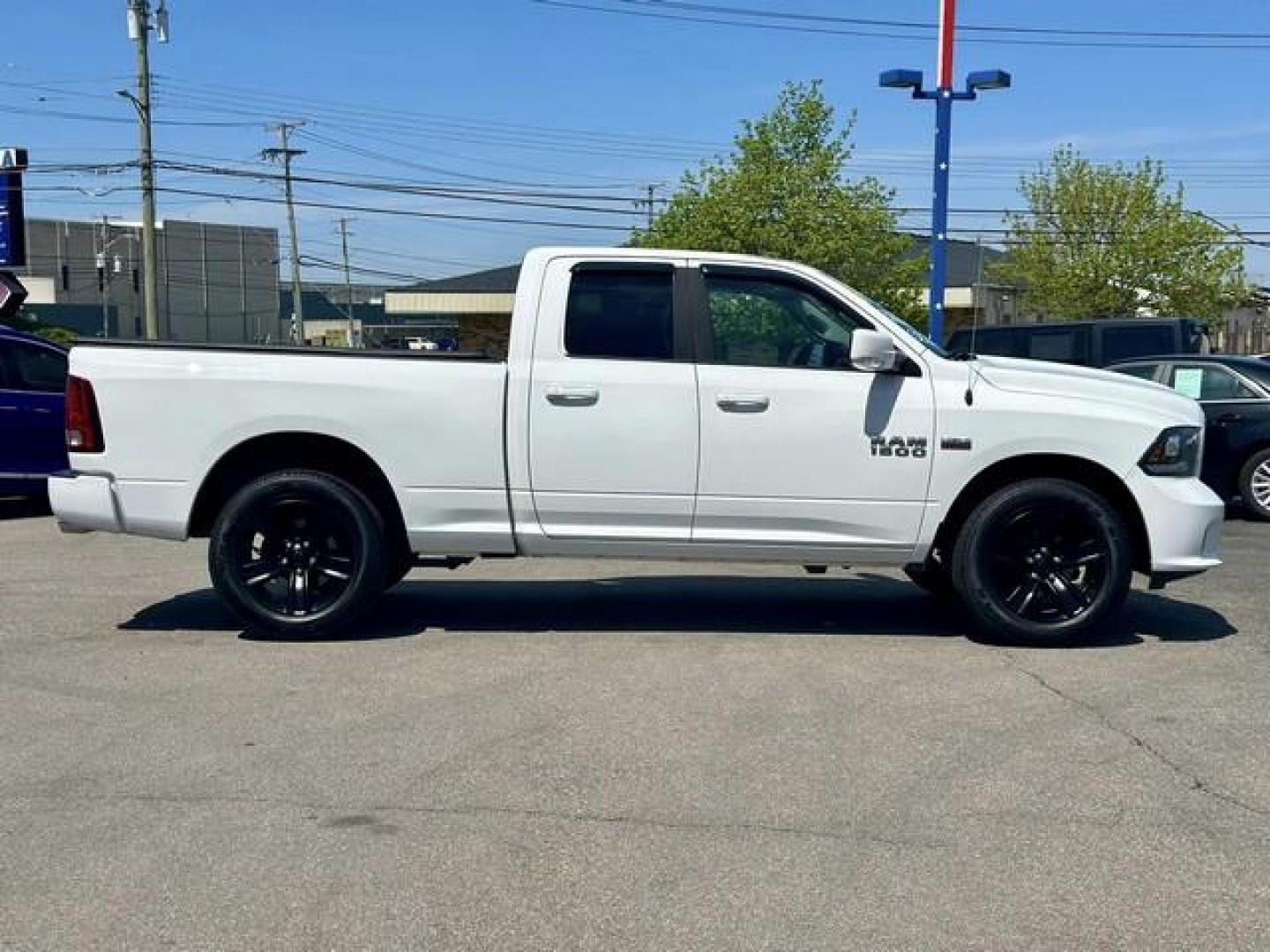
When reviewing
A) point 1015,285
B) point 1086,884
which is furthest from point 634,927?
point 1015,285

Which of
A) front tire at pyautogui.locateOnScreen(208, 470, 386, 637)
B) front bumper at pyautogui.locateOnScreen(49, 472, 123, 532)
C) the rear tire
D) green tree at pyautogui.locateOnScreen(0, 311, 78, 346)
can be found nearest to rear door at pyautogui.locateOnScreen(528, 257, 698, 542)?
front tire at pyautogui.locateOnScreen(208, 470, 386, 637)

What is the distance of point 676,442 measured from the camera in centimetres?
685

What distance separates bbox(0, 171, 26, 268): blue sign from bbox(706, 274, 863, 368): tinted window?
932 inches

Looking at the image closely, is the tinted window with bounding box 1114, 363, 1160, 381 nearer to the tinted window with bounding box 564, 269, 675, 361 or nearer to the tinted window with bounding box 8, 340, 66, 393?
the tinted window with bounding box 564, 269, 675, 361

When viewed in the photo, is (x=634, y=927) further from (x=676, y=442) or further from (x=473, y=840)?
(x=676, y=442)

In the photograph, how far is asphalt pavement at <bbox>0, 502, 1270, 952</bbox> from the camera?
3752mm

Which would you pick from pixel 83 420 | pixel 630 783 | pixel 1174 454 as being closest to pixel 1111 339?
pixel 1174 454

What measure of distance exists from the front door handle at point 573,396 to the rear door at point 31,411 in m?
7.49

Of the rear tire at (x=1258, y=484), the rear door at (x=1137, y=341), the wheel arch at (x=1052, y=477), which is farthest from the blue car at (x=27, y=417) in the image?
the rear door at (x=1137, y=341)

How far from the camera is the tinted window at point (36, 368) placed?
41.1 feet

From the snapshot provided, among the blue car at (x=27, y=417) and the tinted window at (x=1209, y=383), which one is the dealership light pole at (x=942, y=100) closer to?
the tinted window at (x=1209, y=383)

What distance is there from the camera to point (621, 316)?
23.0 ft

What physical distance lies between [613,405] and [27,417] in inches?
310

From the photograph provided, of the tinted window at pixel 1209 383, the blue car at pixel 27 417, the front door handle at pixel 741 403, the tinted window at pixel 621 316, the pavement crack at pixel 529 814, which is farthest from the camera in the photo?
the tinted window at pixel 1209 383
